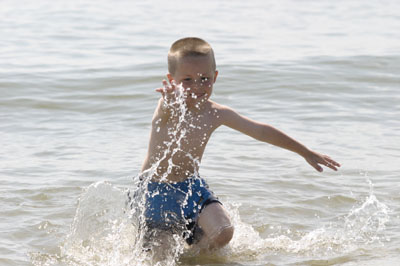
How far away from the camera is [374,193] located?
211 inches

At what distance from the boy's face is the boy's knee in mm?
758

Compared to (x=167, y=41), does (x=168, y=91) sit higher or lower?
higher

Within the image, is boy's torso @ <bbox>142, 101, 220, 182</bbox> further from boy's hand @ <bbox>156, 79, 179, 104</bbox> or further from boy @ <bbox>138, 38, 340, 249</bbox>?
boy's hand @ <bbox>156, 79, 179, 104</bbox>

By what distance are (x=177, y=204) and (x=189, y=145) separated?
35cm

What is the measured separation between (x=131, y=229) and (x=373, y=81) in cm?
586

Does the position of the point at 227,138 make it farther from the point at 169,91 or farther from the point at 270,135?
the point at 169,91

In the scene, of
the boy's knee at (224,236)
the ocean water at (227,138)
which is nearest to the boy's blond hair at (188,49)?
the boy's knee at (224,236)

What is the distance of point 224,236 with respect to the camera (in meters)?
4.06

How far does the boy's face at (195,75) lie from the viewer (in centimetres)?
411

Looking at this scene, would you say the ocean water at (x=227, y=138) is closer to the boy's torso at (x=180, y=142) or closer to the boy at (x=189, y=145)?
the boy at (x=189, y=145)

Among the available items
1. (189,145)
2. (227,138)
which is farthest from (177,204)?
(227,138)

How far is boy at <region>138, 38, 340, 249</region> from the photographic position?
4.12 meters

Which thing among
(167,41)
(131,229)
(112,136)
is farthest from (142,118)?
(167,41)

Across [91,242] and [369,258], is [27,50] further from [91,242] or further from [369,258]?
[369,258]
